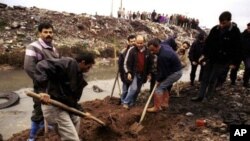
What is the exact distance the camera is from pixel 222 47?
7.49m

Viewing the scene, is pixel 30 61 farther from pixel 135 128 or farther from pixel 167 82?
pixel 167 82

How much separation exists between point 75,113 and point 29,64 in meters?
1.13

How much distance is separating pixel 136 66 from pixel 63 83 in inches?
134

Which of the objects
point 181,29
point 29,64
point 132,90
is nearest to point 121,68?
point 132,90

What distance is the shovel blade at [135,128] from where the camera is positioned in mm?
6445

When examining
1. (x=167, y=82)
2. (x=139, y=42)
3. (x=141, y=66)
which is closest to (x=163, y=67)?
(x=167, y=82)

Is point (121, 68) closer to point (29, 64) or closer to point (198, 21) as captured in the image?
point (29, 64)

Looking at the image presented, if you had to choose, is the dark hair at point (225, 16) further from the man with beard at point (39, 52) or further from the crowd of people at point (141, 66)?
the man with beard at point (39, 52)

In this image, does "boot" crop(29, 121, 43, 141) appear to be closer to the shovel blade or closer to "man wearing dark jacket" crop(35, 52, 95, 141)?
"man wearing dark jacket" crop(35, 52, 95, 141)

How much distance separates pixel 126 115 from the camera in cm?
709

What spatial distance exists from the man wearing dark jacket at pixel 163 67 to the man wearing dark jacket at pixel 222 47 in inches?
31.4

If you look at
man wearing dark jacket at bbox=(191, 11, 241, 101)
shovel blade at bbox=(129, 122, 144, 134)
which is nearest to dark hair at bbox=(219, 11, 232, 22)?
man wearing dark jacket at bbox=(191, 11, 241, 101)

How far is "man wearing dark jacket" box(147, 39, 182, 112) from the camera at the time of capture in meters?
7.09

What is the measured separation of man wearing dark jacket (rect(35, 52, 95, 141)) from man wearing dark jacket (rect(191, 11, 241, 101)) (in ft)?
12.5
